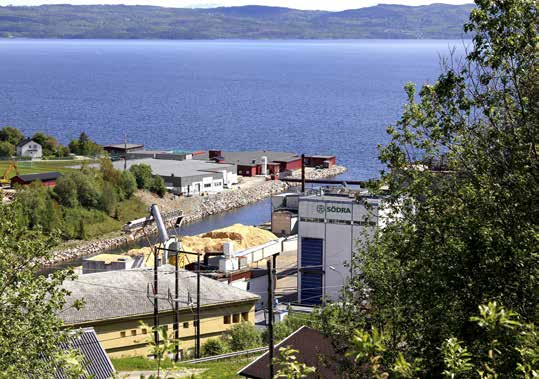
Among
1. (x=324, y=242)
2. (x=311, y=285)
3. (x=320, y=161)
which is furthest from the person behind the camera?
(x=320, y=161)

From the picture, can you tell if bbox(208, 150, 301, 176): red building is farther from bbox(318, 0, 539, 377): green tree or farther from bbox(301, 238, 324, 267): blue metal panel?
bbox(318, 0, 539, 377): green tree

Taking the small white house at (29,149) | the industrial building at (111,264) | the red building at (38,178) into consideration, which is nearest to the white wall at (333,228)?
the industrial building at (111,264)

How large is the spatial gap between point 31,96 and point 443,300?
123 meters

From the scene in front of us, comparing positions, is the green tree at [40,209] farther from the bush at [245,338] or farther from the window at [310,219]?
the bush at [245,338]

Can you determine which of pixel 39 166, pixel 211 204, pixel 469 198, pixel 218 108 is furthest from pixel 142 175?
pixel 218 108

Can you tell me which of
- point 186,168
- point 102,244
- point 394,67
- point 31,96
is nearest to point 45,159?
point 186,168

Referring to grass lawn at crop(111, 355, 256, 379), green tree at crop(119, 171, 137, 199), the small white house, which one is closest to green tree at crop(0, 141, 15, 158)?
the small white house

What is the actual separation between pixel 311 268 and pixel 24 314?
59.9 feet

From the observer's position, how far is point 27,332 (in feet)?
24.9

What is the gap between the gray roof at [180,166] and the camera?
51.7 metres

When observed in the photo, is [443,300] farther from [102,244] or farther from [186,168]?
[186,168]

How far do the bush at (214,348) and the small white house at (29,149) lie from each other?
39519mm

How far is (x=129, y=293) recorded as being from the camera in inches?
768

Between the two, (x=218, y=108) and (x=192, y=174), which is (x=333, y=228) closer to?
(x=192, y=174)
